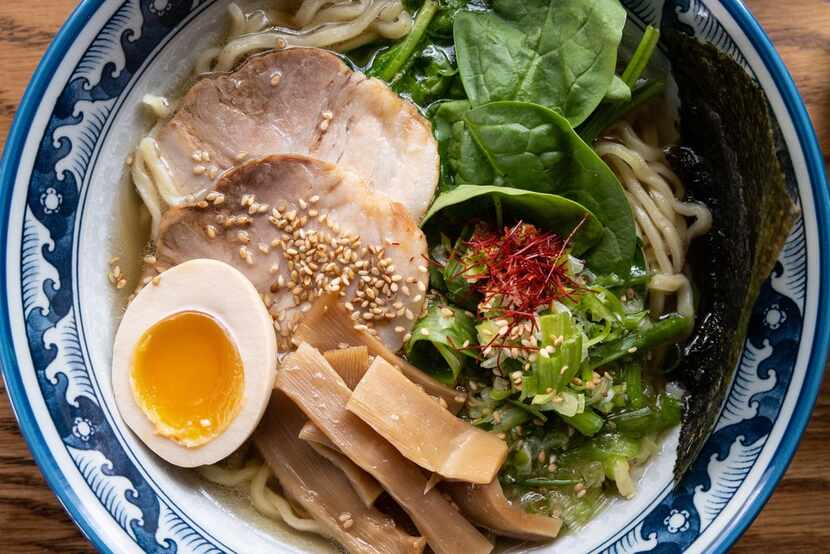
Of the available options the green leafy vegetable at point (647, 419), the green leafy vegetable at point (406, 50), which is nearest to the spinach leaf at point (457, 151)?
the green leafy vegetable at point (406, 50)

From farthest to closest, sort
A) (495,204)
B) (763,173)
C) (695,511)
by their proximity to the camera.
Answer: (495,204)
(695,511)
(763,173)

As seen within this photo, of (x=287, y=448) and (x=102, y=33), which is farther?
(x=287, y=448)

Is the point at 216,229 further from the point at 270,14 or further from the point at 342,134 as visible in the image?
the point at 270,14

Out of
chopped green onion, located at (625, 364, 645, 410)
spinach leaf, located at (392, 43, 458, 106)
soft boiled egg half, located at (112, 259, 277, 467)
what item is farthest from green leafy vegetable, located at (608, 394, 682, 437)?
spinach leaf, located at (392, 43, 458, 106)

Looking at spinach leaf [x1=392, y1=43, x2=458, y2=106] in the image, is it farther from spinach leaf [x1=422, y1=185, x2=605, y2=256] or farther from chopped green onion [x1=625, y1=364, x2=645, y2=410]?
chopped green onion [x1=625, y1=364, x2=645, y2=410]

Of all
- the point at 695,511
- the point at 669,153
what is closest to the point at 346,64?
the point at 669,153

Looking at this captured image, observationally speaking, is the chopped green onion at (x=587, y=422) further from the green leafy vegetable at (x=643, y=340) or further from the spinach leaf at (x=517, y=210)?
the spinach leaf at (x=517, y=210)

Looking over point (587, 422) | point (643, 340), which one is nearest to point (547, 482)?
point (587, 422)
